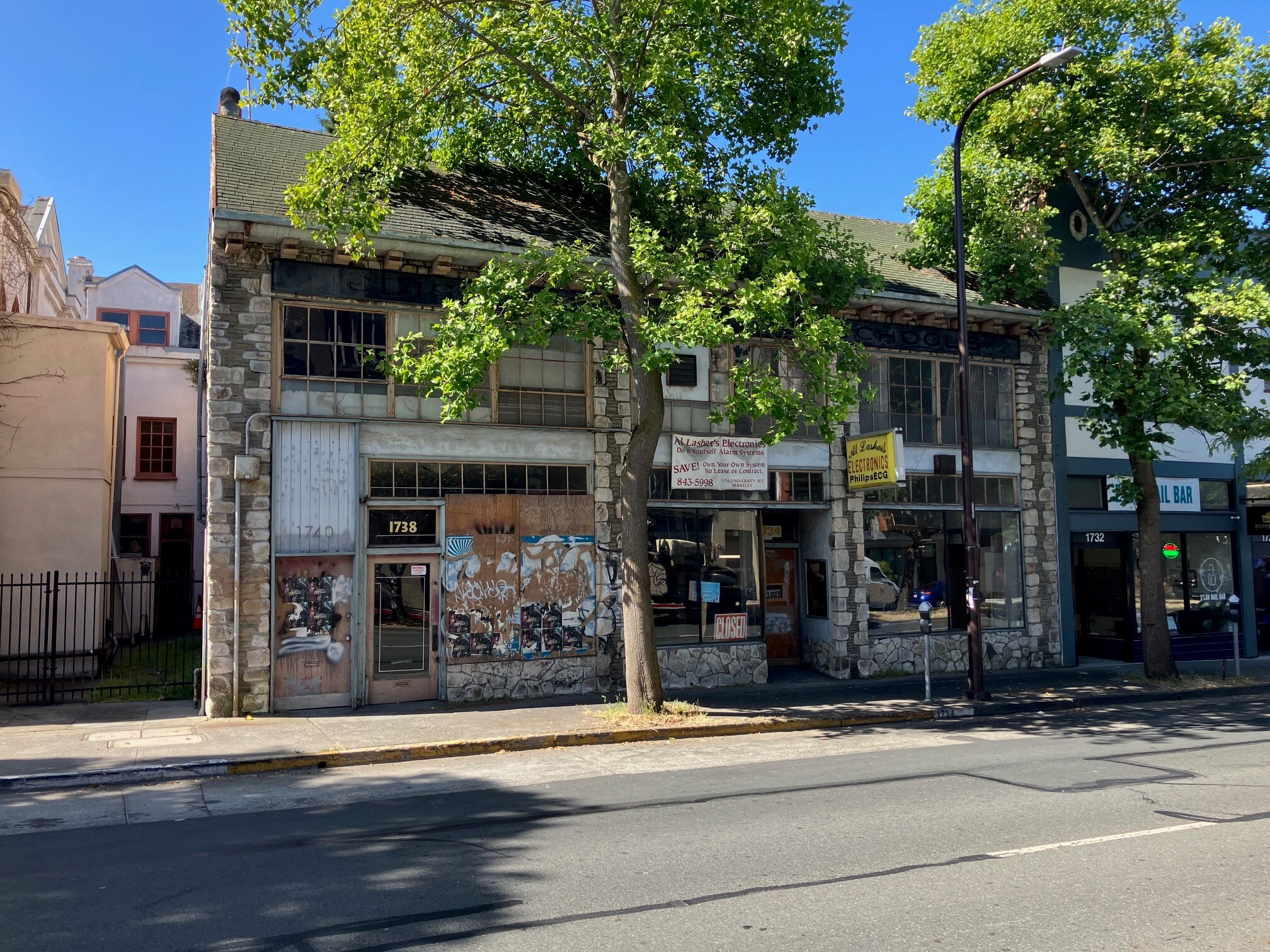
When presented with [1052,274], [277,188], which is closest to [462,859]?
[277,188]

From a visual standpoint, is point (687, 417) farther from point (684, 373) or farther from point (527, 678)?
point (527, 678)

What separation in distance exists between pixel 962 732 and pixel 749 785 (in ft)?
14.8

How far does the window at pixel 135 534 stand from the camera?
84.2ft

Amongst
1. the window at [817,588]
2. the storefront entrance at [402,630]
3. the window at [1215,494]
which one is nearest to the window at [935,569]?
the window at [817,588]

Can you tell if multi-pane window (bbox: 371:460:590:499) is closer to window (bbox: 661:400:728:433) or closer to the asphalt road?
window (bbox: 661:400:728:433)

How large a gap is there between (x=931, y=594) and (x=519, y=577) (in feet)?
26.1

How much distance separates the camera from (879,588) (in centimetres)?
1684

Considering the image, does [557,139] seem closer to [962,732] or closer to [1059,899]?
[962,732]

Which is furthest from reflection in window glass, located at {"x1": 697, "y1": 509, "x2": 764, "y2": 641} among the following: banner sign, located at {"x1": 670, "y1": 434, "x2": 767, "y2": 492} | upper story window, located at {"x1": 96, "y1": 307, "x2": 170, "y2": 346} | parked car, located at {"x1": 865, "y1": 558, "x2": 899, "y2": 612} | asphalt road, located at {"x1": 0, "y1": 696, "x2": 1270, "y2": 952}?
upper story window, located at {"x1": 96, "y1": 307, "x2": 170, "y2": 346}

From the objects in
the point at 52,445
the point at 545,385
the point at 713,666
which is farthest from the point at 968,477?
the point at 52,445

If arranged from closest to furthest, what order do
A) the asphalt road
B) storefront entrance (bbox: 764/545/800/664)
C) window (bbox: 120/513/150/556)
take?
the asphalt road
storefront entrance (bbox: 764/545/800/664)
window (bbox: 120/513/150/556)

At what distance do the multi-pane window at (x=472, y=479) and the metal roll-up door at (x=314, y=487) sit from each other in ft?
1.44

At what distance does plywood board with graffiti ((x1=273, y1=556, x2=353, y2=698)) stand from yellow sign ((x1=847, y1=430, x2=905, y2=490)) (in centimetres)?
826

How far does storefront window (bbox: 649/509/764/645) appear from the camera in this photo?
600 inches
